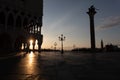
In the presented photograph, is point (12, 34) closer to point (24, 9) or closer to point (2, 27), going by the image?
point (2, 27)

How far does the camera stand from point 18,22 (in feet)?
196

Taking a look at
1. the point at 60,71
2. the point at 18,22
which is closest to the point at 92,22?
the point at 18,22

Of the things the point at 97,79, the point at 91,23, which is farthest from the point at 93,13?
the point at 97,79

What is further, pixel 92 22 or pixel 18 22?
pixel 18 22

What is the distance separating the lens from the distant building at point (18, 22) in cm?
5144

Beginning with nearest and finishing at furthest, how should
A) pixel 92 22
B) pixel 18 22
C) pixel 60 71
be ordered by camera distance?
pixel 60 71
pixel 92 22
pixel 18 22

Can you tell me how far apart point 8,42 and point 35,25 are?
13542 mm

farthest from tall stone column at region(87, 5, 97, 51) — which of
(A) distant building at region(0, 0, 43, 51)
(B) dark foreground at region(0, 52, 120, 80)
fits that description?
(B) dark foreground at region(0, 52, 120, 80)

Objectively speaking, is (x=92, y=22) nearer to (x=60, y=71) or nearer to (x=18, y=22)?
(x=18, y=22)

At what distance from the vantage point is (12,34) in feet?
170

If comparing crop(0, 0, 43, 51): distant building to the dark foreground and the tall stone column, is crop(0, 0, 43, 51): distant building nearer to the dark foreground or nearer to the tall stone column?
the tall stone column

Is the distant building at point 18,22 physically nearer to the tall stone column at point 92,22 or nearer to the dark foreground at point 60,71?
the tall stone column at point 92,22

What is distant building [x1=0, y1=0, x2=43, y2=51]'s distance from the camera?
51.4 metres

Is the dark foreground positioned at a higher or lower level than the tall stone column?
lower
